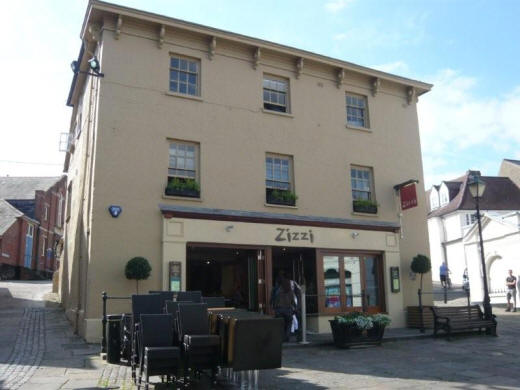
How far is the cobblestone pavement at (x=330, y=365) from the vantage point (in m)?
8.39

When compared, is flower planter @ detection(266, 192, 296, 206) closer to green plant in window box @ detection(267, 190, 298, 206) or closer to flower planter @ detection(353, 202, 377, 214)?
green plant in window box @ detection(267, 190, 298, 206)

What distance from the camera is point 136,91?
14406mm

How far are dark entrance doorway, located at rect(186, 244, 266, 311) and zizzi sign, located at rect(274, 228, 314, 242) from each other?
0.70m

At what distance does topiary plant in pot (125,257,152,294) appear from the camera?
12.7 m

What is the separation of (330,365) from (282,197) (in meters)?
6.37

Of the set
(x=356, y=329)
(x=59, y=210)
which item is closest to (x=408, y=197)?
(x=356, y=329)

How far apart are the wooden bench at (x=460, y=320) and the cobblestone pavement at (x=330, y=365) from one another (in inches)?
12.1

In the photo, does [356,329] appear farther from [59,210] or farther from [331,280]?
[59,210]

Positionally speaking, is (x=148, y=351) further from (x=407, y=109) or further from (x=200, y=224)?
(x=407, y=109)

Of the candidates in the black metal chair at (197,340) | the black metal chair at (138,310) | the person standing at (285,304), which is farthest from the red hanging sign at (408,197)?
the black metal chair at (197,340)

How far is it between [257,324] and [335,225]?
9486 millimetres

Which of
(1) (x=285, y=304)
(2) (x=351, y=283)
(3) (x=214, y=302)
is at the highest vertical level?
(2) (x=351, y=283)

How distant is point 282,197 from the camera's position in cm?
1566

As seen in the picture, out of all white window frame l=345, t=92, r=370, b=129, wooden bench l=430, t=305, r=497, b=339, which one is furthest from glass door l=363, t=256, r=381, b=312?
white window frame l=345, t=92, r=370, b=129
